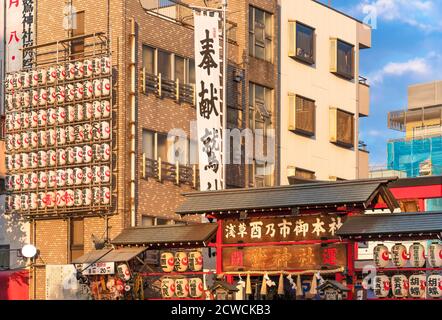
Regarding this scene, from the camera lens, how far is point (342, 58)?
6956cm

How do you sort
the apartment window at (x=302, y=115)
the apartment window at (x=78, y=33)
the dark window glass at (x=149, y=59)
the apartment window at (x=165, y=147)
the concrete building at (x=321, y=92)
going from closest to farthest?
the apartment window at (x=165, y=147)
the dark window glass at (x=149, y=59)
the apartment window at (x=78, y=33)
the apartment window at (x=302, y=115)
the concrete building at (x=321, y=92)

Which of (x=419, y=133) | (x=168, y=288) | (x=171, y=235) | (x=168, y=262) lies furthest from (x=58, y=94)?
(x=419, y=133)

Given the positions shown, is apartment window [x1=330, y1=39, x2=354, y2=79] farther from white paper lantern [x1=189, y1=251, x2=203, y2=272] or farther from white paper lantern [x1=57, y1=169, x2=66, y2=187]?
white paper lantern [x1=189, y1=251, x2=203, y2=272]

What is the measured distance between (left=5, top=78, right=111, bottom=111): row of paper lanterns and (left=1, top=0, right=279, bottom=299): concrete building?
101cm

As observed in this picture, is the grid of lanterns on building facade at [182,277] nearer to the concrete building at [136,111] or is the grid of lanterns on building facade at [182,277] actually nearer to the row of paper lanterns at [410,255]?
the concrete building at [136,111]

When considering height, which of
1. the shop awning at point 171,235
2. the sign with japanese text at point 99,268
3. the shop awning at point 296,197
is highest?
the shop awning at point 296,197

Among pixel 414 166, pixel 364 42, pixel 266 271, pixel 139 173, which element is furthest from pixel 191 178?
pixel 414 166

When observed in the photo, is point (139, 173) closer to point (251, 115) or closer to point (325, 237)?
point (251, 115)

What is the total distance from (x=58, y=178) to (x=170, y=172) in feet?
19.9

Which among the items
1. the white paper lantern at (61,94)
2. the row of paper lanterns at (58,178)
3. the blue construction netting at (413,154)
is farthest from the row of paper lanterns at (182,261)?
the blue construction netting at (413,154)

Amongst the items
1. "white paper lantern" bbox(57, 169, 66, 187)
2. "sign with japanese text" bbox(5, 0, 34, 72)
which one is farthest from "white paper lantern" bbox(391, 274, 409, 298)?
"sign with japanese text" bbox(5, 0, 34, 72)

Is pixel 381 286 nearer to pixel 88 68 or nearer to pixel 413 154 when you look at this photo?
pixel 88 68

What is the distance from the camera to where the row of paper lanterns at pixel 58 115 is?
50531 mm

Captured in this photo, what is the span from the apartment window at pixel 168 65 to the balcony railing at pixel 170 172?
188 inches
